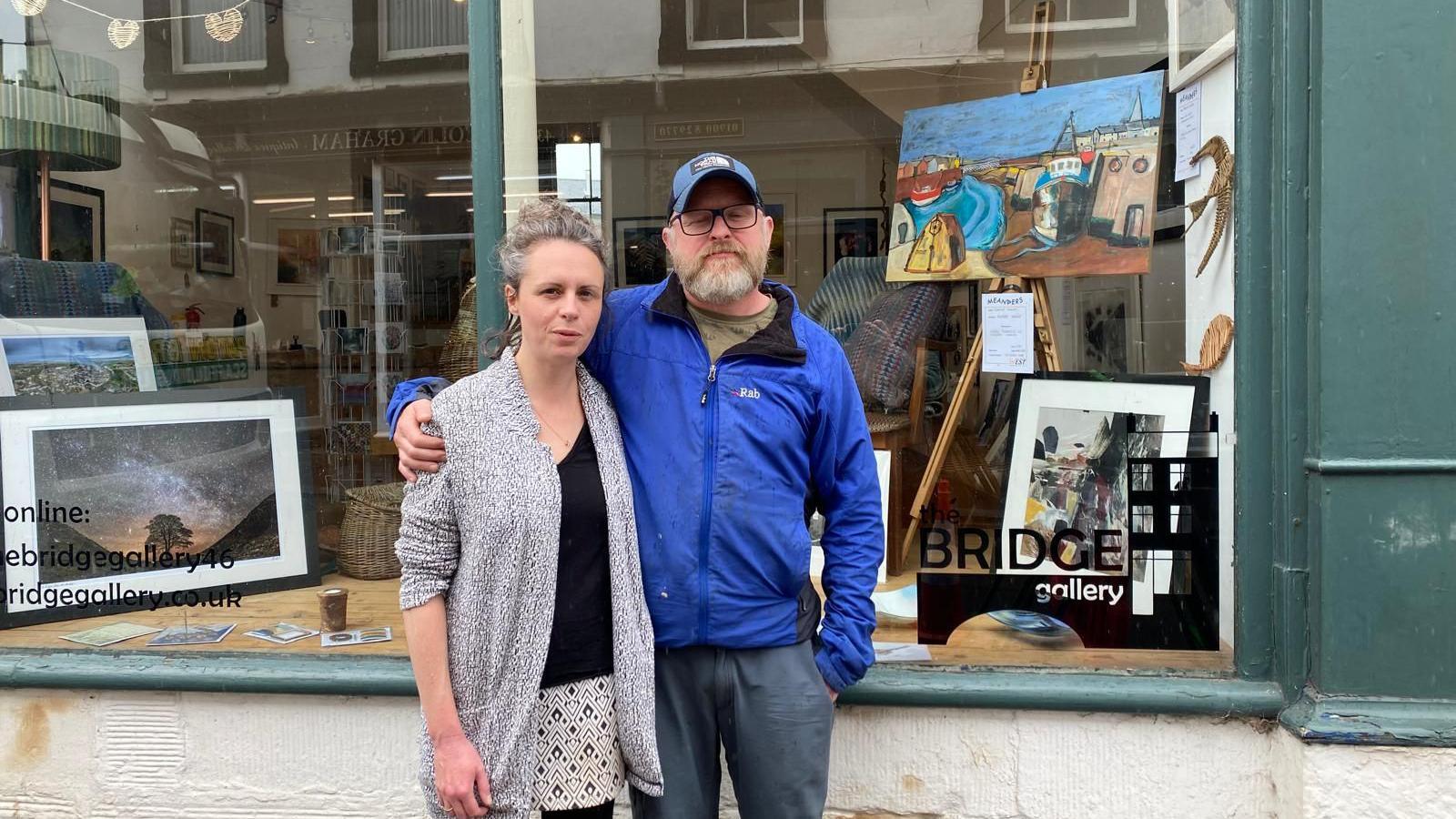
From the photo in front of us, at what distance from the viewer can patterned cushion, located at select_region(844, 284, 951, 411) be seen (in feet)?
11.2

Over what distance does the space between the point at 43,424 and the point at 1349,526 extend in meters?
→ 3.63

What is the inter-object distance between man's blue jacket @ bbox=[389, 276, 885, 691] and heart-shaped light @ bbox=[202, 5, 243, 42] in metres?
3.34

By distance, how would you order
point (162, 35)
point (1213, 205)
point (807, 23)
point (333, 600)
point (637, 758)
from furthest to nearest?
point (807, 23) → point (162, 35) → point (333, 600) → point (1213, 205) → point (637, 758)

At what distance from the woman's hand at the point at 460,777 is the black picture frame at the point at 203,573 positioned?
181 cm

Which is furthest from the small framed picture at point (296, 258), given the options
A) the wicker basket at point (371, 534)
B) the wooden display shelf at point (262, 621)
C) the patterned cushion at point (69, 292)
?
the wooden display shelf at point (262, 621)

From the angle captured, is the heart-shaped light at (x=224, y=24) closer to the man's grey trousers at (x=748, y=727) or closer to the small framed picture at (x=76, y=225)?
the small framed picture at (x=76, y=225)

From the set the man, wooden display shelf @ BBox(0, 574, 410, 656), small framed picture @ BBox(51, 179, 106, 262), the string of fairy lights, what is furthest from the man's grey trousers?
the string of fairy lights

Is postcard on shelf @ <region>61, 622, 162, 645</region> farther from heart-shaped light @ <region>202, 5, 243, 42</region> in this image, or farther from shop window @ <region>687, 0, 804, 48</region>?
shop window @ <region>687, 0, 804, 48</region>

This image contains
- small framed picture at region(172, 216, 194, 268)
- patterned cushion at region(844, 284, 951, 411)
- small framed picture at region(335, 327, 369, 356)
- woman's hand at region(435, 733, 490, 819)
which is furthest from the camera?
small framed picture at region(172, 216, 194, 268)

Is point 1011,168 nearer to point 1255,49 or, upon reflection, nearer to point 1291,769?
point 1255,49

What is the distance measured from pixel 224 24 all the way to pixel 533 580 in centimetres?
396

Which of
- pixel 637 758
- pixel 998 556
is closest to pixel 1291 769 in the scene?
pixel 998 556

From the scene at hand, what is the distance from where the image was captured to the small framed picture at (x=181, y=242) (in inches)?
178

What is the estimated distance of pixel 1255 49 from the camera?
2508 millimetres
